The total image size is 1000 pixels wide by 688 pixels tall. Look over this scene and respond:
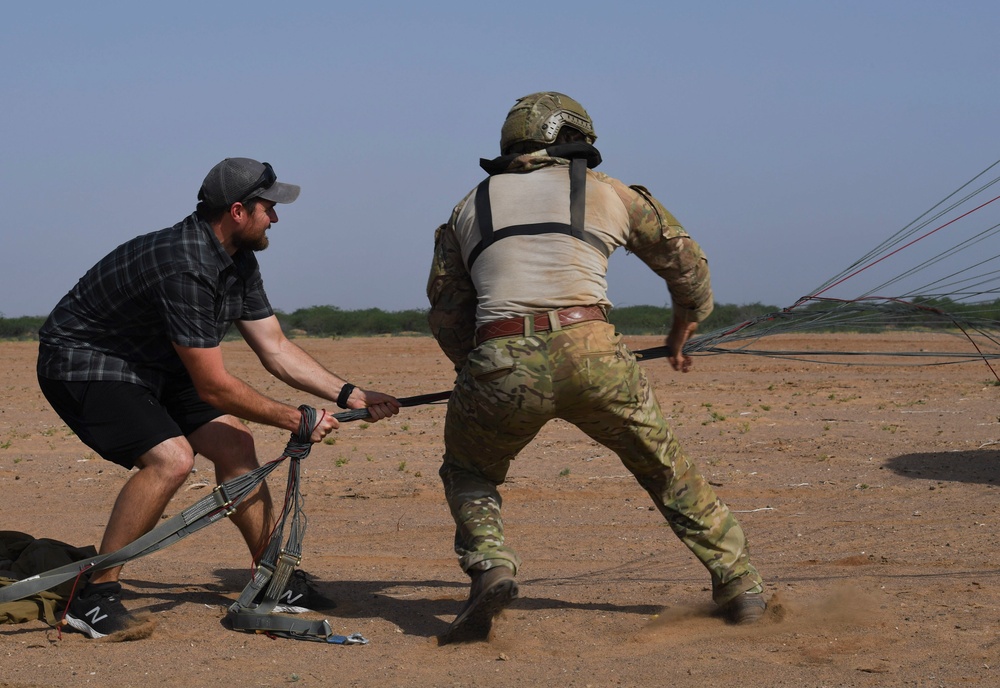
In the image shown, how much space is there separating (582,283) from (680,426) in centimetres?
780

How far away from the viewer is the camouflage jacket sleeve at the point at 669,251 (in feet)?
15.3

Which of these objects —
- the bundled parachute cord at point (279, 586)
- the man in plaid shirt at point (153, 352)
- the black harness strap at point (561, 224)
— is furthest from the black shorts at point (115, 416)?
the black harness strap at point (561, 224)

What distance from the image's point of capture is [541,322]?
438cm

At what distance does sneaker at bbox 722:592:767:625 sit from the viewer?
4.83 m

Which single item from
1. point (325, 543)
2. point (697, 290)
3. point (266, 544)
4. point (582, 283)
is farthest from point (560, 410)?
point (325, 543)

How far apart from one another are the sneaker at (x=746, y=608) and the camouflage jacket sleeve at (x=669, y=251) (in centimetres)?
120

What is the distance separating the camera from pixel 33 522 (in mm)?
7859

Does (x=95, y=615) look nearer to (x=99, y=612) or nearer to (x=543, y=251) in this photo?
(x=99, y=612)

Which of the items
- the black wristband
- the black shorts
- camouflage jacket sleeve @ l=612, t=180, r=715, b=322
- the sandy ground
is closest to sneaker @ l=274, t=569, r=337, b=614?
the sandy ground

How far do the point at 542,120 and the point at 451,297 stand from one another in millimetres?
826

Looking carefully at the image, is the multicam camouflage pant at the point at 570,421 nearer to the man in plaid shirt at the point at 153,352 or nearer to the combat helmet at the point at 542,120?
the man in plaid shirt at the point at 153,352

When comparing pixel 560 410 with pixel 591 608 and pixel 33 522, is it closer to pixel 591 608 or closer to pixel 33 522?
pixel 591 608

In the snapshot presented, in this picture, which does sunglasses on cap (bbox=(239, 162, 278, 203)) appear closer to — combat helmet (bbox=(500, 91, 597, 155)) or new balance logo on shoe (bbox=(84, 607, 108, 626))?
combat helmet (bbox=(500, 91, 597, 155))

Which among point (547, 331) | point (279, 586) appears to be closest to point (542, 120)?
point (547, 331)
